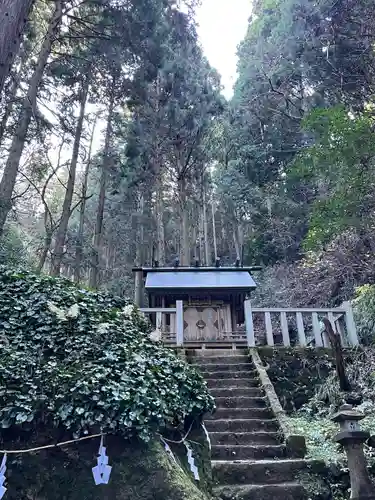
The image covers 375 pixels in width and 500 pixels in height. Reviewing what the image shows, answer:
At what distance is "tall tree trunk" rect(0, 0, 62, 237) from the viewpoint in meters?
6.71

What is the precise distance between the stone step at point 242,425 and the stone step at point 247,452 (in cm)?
47

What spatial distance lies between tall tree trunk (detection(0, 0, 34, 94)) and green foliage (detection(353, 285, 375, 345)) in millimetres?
6356

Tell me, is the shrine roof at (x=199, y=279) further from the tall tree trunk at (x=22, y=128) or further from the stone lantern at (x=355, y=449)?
→ the stone lantern at (x=355, y=449)

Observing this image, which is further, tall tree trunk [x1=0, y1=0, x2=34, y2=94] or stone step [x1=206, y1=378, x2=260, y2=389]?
stone step [x1=206, y1=378, x2=260, y2=389]

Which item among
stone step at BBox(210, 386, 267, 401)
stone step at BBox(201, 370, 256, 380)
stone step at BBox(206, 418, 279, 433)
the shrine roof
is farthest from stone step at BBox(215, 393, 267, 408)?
the shrine roof

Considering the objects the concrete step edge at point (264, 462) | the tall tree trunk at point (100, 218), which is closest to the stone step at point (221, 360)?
the concrete step edge at point (264, 462)

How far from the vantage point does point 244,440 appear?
476 centimetres

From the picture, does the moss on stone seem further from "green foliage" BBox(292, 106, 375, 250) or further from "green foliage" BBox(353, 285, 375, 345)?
"green foliage" BBox(292, 106, 375, 250)

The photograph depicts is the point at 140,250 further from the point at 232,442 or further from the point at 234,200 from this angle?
the point at 232,442

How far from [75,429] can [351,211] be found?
251 inches

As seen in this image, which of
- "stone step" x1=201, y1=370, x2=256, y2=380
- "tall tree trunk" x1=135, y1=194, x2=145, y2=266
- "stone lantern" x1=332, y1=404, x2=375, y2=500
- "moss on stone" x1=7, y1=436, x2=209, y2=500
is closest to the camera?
"moss on stone" x1=7, y1=436, x2=209, y2=500

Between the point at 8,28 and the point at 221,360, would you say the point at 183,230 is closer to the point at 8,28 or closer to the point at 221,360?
the point at 221,360

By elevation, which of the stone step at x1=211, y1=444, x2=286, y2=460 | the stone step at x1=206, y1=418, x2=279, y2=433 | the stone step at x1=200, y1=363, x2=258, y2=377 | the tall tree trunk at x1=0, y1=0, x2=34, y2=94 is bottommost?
the stone step at x1=211, y1=444, x2=286, y2=460

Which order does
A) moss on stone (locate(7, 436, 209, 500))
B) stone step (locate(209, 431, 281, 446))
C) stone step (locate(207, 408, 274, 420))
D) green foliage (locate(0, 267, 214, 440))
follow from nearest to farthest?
moss on stone (locate(7, 436, 209, 500)) < green foliage (locate(0, 267, 214, 440)) < stone step (locate(209, 431, 281, 446)) < stone step (locate(207, 408, 274, 420))
